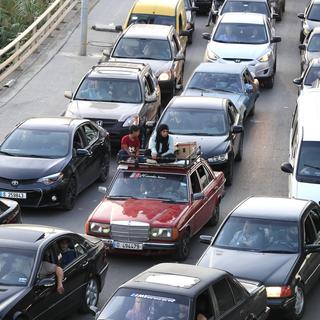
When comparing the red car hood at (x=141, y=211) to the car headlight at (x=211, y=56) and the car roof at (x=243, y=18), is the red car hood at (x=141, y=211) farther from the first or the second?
the car roof at (x=243, y=18)

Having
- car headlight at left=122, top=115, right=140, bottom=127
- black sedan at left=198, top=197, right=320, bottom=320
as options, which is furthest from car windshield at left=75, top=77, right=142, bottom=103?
black sedan at left=198, top=197, right=320, bottom=320

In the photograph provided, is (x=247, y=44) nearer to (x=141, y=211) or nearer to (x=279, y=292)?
(x=141, y=211)

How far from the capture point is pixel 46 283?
15.1m

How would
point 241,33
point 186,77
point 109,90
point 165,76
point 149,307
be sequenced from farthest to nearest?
point 186,77 → point 241,33 → point 165,76 → point 109,90 → point 149,307

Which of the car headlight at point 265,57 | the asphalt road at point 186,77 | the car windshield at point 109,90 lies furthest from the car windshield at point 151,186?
the car headlight at point 265,57

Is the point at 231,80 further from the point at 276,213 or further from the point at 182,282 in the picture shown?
the point at 182,282

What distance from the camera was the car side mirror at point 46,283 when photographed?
49.4ft

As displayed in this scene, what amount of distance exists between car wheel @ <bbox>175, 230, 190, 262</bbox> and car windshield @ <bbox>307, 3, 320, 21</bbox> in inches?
807

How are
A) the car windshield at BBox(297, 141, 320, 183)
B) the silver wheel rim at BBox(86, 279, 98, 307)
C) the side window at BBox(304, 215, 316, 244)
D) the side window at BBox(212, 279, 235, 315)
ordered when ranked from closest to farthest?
the side window at BBox(212, 279, 235, 315)
the silver wheel rim at BBox(86, 279, 98, 307)
the side window at BBox(304, 215, 316, 244)
the car windshield at BBox(297, 141, 320, 183)

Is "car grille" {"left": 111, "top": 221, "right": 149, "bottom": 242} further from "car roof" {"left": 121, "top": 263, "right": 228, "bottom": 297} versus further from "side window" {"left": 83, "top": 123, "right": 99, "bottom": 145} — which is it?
"side window" {"left": 83, "top": 123, "right": 99, "bottom": 145}

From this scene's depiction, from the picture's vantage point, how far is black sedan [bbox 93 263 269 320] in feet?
44.0


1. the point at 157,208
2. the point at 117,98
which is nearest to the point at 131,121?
the point at 117,98

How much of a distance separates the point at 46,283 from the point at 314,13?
25362 millimetres

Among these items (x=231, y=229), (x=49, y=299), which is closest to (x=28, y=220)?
(x=231, y=229)
